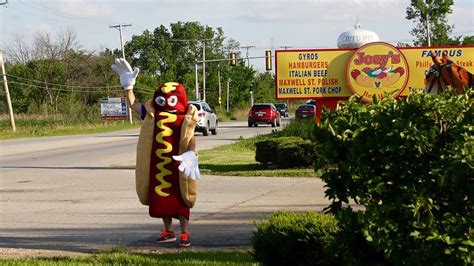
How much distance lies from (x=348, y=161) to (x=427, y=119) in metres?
0.55

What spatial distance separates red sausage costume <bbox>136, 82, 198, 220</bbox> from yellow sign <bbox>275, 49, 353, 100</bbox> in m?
9.01

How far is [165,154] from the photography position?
762cm

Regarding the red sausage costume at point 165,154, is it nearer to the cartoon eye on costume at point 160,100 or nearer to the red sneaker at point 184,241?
the cartoon eye on costume at point 160,100

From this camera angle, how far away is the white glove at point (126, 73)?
8.29m

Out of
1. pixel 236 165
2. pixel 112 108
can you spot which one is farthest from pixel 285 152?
pixel 112 108

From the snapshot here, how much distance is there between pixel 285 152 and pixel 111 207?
242 inches

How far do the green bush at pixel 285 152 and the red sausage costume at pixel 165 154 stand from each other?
883cm

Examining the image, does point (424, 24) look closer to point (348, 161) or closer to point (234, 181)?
point (234, 181)

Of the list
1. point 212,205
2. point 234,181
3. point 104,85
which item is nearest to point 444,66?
point 212,205

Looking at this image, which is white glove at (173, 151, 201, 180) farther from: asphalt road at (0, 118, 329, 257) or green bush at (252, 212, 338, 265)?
green bush at (252, 212, 338, 265)

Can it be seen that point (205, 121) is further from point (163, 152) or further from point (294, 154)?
point (163, 152)

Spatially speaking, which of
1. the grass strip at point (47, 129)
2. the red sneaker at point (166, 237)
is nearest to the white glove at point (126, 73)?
the red sneaker at point (166, 237)

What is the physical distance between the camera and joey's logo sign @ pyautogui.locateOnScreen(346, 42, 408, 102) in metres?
15.5

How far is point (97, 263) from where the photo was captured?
22.0 feet
